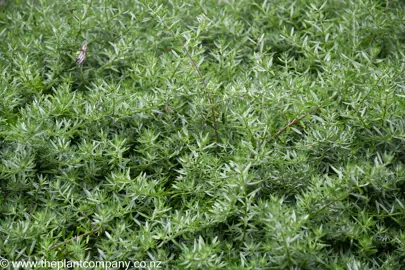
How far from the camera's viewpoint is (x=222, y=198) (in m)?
2.42

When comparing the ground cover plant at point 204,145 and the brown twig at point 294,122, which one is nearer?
the ground cover plant at point 204,145

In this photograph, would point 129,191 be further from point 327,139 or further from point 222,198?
point 327,139

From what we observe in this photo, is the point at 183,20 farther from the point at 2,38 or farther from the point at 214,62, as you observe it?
the point at 2,38

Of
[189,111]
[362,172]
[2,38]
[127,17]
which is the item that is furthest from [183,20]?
[362,172]

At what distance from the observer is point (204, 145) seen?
8.54 feet

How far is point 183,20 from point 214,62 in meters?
0.37

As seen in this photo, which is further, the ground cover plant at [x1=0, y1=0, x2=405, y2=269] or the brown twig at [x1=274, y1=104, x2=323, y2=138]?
the brown twig at [x1=274, y1=104, x2=323, y2=138]

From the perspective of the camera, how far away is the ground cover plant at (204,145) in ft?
7.67

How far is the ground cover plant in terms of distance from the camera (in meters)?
2.34

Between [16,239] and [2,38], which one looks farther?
[2,38]

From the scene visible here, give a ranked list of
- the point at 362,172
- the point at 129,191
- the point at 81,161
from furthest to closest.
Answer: the point at 81,161 < the point at 129,191 < the point at 362,172

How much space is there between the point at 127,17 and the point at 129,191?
1346mm

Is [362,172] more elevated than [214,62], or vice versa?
[362,172]

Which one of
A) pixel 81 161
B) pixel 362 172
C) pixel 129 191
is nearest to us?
pixel 362 172
